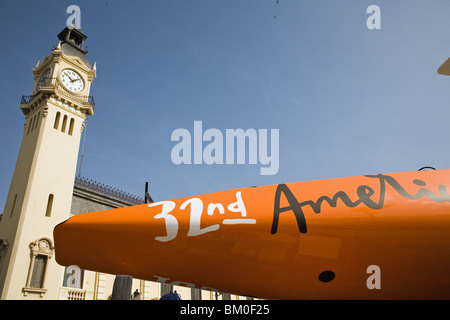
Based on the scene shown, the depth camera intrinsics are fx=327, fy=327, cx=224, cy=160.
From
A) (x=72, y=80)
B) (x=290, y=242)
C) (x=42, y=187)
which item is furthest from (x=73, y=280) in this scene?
(x=290, y=242)

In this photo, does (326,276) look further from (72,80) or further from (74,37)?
(74,37)

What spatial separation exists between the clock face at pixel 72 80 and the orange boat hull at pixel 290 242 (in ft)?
79.5

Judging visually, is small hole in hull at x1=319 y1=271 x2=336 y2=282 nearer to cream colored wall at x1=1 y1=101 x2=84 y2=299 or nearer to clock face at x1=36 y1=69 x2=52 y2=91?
cream colored wall at x1=1 y1=101 x2=84 y2=299

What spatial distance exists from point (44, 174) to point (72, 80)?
27.5ft

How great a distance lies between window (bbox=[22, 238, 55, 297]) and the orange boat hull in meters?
18.1

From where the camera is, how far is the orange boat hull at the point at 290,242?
384 cm

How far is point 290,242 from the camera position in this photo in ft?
12.7

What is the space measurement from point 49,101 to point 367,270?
24.7 meters

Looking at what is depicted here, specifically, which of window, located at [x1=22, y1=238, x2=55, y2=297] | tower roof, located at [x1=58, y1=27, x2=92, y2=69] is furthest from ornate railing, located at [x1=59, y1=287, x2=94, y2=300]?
tower roof, located at [x1=58, y1=27, x2=92, y2=69]

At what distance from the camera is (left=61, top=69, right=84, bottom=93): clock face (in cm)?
2510

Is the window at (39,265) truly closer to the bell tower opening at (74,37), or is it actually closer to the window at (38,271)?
the window at (38,271)

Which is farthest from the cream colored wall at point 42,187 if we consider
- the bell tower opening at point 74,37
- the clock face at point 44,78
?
the bell tower opening at point 74,37
